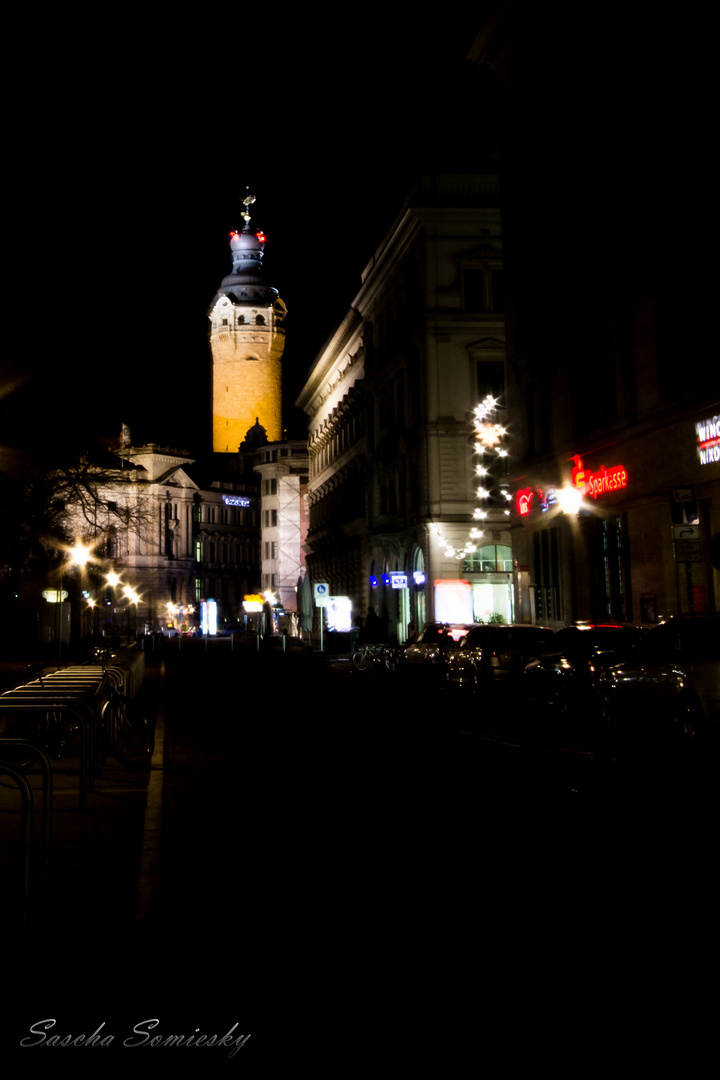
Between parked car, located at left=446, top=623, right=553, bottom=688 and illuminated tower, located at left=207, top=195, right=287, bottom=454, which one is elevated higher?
illuminated tower, located at left=207, top=195, right=287, bottom=454

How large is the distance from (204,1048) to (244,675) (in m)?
33.9

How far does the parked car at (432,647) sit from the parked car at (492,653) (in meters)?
1.83

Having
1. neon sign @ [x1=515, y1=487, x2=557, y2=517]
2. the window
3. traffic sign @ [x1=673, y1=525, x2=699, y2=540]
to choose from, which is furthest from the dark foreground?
the window

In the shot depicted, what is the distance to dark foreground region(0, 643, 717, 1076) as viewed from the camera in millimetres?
4430

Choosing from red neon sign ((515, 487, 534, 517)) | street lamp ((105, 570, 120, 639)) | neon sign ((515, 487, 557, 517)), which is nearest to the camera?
neon sign ((515, 487, 557, 517))

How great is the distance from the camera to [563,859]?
7660mm

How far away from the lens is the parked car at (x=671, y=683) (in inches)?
527

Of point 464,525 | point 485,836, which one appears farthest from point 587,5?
point 485,836

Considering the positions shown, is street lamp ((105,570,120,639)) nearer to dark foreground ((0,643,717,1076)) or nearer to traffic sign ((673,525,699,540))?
traffic sign ((673,525,699,540))

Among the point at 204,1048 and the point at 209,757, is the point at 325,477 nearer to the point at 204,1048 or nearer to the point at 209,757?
the point at 209,757

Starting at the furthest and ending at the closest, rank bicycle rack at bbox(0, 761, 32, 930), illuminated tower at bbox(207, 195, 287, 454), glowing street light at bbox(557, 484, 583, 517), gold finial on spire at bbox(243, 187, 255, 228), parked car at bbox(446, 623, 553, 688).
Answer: gold finial on spire at bbox(243, 187, 255, 228) < illuminated tower at bbox(207, 195, 287, 454) < glowing street light at bbox(557, 484, 583, 517) < parked car at bbox(446, 623, 553, 688) < bicycle rack at bbox(0, 761, 32, 930)
